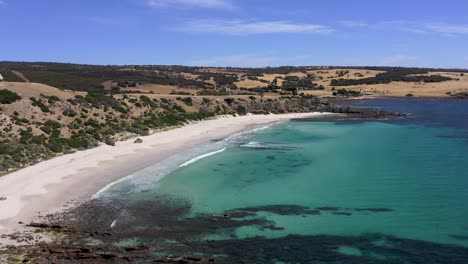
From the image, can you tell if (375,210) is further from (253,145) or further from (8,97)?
(8,97)

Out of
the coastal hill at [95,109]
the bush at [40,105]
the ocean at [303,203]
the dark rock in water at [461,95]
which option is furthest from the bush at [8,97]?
the dark rock in water at [461,95]

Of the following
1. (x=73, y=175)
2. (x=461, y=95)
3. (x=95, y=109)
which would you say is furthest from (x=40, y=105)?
(x=461, y=95)

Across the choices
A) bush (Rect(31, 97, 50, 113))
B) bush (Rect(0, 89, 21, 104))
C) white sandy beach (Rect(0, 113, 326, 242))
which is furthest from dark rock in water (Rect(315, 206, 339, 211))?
bush (Rect(0, 89, 21, 104))

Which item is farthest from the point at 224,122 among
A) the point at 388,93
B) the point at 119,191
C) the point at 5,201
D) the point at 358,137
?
the point at 388,93

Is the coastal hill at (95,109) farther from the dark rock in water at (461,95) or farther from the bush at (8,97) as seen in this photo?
the dark rock in water at (461,95)

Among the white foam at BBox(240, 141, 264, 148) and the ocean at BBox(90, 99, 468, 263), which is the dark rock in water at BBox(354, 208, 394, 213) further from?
the white foam at BBox(240, 141, 264, 148)

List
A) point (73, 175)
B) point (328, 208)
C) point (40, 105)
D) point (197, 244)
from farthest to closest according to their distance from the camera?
point (40, 105) → point (73, 175) → point (328, 208) → point (197, 244)
